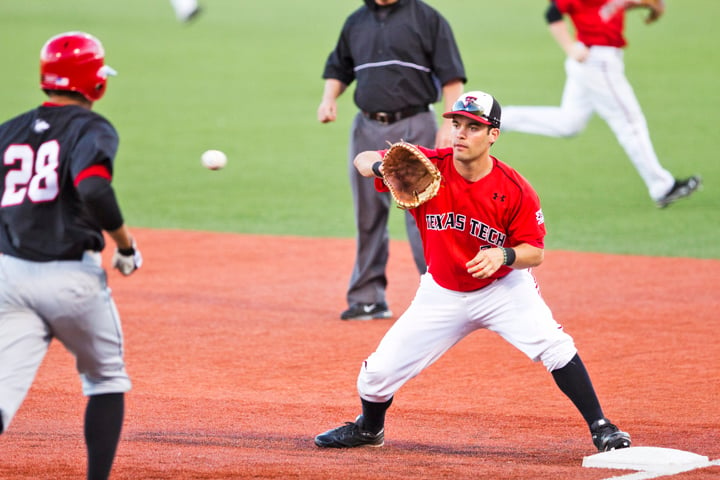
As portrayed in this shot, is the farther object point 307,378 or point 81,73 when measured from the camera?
point 307,378

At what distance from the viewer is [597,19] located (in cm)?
1273

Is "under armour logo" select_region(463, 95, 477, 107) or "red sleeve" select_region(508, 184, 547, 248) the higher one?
"under armour logo" select_region(463, 95, 477, 107)

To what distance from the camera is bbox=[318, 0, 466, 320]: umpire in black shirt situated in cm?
919

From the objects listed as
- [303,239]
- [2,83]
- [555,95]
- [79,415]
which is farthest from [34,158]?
[2,83]

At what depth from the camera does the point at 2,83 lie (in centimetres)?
2323

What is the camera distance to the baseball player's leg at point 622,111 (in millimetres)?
12695

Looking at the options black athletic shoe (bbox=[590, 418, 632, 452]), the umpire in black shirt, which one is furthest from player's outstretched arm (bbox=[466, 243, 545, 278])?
the umpire in black shirt

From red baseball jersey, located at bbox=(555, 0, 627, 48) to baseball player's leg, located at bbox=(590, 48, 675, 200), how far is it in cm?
12

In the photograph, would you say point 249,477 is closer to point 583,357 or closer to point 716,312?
point 583,357

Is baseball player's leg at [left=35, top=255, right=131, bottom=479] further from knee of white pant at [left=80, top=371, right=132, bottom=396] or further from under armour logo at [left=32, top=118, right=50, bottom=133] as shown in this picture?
under armour logo at [left=32, top=118, right=50, bottom=133]

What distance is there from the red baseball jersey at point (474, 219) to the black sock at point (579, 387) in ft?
1.76

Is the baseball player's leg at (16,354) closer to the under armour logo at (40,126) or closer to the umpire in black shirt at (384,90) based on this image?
the under armour logo at (40,126)

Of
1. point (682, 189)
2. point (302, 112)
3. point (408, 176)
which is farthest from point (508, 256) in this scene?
point (302, 112)

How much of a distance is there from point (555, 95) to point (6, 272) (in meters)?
17.3
